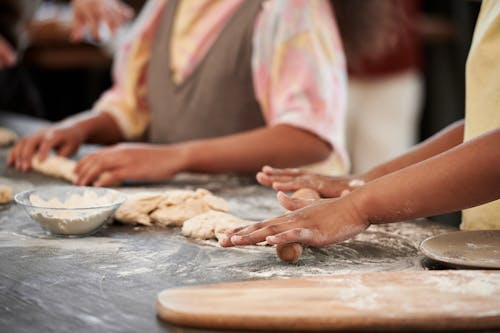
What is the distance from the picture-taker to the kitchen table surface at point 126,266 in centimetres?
104

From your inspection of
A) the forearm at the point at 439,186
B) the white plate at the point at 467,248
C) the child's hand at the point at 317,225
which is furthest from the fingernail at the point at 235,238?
the white plate at the point at 467,248

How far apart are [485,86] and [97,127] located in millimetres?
1496

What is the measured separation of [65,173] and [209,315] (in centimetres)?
123

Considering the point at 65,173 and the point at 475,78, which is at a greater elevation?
the point at 475,78

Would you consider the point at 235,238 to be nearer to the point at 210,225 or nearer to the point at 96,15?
the point at 210,225

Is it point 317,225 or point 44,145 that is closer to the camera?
point 317,225

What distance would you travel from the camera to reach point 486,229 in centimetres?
144

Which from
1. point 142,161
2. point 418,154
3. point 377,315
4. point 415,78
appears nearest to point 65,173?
point 142,161

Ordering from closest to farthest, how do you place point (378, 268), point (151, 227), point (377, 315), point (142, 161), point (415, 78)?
point (377, 315), point (378, 268), point (151, 227), point (142, 161), point (415, 78)

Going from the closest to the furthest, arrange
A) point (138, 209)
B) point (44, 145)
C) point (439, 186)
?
point (439, 186)
point (138, 209)
point (44, 145)

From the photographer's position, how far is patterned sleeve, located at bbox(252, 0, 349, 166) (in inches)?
81.4

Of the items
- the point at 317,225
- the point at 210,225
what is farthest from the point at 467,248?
the point at 210,225

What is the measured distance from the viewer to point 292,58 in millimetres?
2076

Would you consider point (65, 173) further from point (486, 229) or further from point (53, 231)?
point (486, 229)
